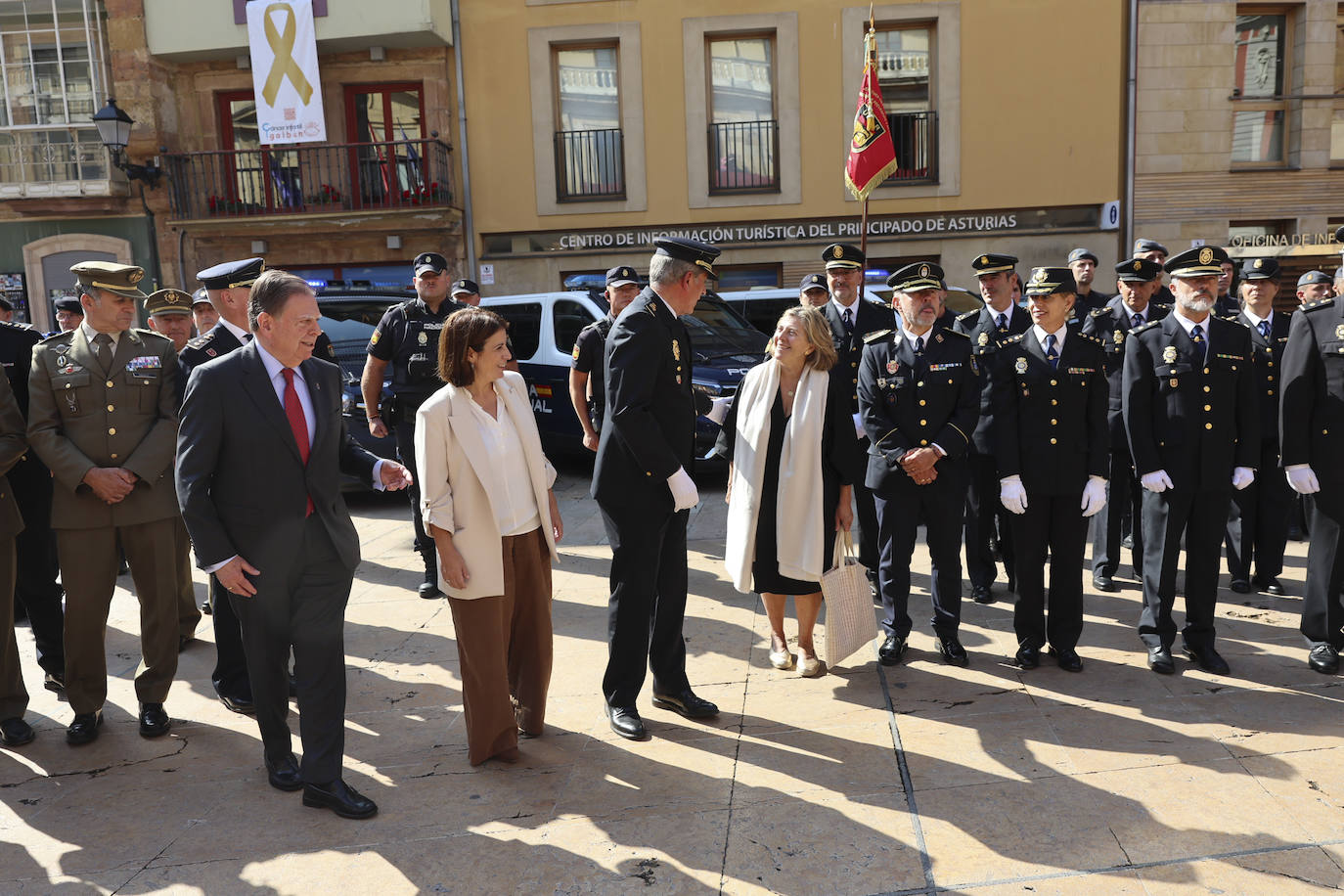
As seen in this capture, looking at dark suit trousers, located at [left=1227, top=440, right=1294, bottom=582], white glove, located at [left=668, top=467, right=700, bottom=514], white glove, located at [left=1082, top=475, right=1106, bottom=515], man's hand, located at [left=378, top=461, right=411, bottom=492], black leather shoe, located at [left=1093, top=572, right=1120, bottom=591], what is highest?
man's hand, located at [left=378, top=461, right=411, bottom=492]

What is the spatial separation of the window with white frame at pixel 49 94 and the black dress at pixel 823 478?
17.0m

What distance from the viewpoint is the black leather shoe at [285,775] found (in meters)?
4.15

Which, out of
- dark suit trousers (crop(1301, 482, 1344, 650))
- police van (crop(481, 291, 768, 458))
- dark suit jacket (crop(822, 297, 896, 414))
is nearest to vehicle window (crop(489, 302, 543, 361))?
police van (crop(481, 291, 768, 458))

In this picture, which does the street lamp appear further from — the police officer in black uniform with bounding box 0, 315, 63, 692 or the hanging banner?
the police officer in black uniform with bounding box 0, 315, 63, 692

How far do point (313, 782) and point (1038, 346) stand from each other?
3811mm

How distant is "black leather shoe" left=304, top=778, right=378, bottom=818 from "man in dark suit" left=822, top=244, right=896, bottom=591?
367cm

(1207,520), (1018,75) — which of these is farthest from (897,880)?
(1018,75)

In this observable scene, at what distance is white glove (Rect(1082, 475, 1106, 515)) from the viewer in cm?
505

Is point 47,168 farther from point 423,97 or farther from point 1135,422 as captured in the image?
point 1135,422

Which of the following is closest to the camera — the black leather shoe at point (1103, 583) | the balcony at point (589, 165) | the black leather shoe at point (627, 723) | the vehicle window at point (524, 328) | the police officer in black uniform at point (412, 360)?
the black leather shoe at point (627, 723)

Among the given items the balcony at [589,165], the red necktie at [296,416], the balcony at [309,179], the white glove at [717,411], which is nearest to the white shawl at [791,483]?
the white glove at [717,411]

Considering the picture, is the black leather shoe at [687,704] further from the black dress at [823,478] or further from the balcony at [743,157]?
the balcony at [743,157]

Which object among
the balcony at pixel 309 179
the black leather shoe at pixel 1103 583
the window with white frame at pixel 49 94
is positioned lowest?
the black leather shoe at pixel 1103 583

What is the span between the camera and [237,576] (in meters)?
3.76
